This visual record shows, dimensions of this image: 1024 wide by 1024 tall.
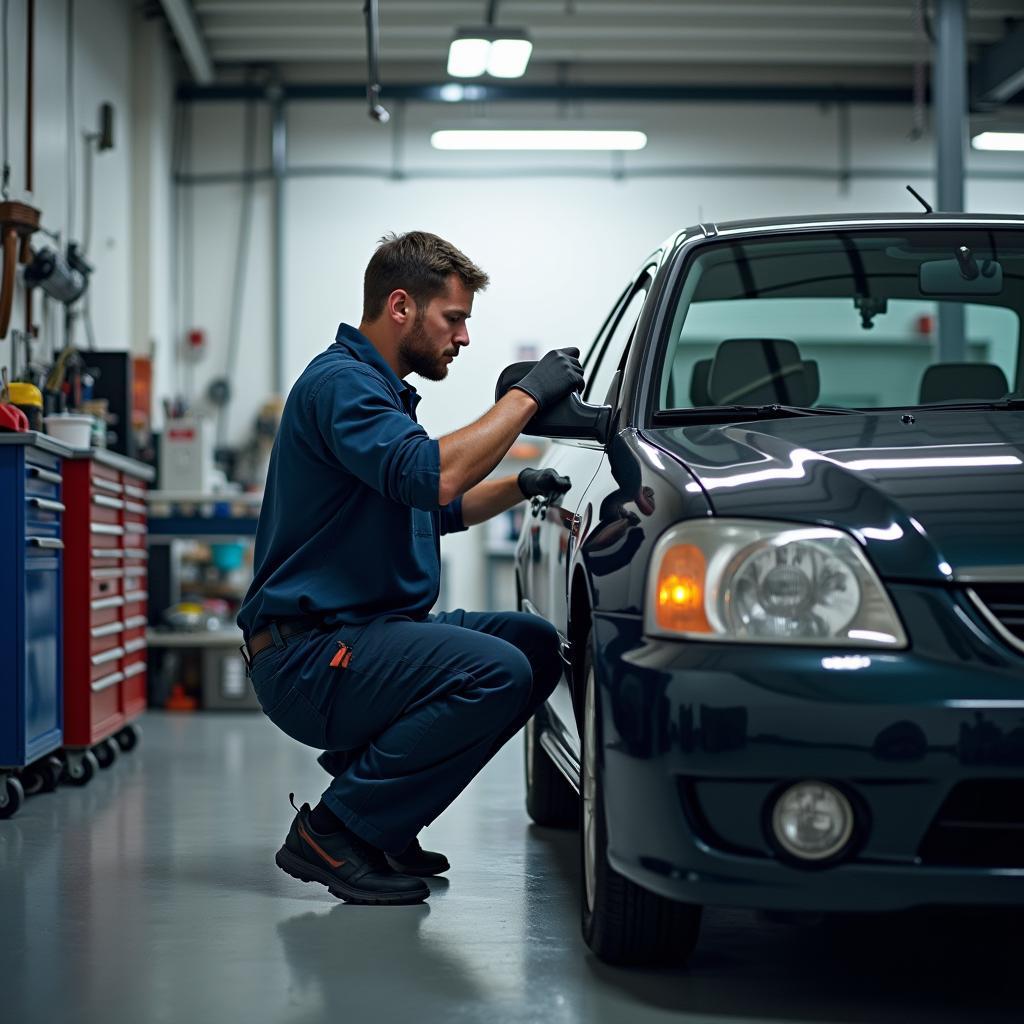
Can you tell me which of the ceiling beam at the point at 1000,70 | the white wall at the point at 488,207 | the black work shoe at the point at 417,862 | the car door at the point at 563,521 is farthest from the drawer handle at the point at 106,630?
the ceiling beam at the point at 1000,70

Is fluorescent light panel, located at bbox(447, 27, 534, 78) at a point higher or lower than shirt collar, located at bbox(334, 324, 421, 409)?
higher

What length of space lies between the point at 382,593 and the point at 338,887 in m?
0.55

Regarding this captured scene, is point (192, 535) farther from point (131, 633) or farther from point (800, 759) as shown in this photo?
point (800, 759)

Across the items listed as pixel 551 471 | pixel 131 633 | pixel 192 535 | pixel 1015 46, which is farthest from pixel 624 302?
pixel 1015 46

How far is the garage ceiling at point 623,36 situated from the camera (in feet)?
29.3

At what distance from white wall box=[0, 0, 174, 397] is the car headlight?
401cm

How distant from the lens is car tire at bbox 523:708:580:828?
11.4ft

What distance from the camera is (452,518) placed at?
3.15 meters

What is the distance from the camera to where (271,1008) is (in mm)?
2014

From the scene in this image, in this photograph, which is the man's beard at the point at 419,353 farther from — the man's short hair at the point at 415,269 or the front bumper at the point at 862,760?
the front bumper at the point at 862,760

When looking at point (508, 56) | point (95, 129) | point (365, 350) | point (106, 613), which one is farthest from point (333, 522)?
point (508, 56)

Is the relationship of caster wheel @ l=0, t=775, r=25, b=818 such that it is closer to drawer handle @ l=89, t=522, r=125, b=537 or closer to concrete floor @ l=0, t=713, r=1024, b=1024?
concrete floor @ l=0, t=713, r=1024, b=1024

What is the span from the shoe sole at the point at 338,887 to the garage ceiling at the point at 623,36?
22.8ft

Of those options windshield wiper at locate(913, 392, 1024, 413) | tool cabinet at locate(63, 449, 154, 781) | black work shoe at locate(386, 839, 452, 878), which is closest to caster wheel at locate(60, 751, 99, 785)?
tool cabinet at locate(63, 449, 154, 781)
